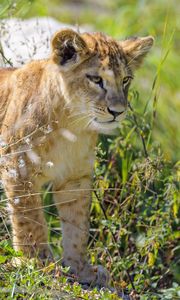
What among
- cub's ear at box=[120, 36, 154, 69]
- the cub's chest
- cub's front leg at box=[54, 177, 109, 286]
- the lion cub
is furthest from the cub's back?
cub's ear at box=[120, 36, 154, 69]

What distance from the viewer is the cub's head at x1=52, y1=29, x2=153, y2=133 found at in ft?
16.5

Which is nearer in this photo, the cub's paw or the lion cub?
the lion cub

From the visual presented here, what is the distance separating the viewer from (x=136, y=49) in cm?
541

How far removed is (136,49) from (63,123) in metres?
0.54

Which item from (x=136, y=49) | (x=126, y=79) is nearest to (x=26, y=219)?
(x=126, y=79)

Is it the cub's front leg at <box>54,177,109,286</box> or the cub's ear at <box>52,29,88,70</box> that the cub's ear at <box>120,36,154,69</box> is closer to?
the cub's ear at <box>52,29,88,70</box>

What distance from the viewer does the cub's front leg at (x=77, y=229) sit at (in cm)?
533

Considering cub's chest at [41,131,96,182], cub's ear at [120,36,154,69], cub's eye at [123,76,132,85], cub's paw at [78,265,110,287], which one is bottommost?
cub's paw at [78,265,110,287]

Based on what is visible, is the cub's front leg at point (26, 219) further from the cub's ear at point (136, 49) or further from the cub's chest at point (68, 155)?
the cub's ear at point (136, 49)

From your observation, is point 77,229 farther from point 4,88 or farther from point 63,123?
point 4,88

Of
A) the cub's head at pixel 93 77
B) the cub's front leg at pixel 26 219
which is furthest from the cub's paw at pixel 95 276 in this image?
the cub's head at pixel 93 77

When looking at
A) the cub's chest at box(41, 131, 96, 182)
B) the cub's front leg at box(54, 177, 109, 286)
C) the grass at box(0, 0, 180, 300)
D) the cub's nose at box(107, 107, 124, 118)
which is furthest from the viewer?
the grass at box(0, 0, 180, 300)

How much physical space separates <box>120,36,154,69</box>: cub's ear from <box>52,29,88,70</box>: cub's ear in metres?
0.28

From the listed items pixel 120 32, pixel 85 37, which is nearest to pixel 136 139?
pixel 85 37
